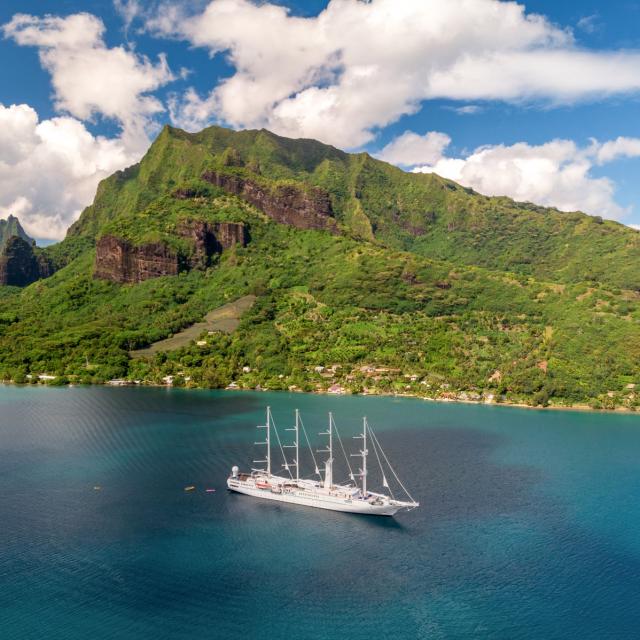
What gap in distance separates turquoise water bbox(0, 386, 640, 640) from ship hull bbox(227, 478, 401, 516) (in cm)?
137

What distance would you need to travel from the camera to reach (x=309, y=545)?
231ft

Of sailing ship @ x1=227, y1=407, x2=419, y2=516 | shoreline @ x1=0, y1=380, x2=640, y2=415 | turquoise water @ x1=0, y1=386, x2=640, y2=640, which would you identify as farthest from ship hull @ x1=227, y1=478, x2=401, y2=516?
shoreline @ x1=0, y1=380, x2=640, y2=415

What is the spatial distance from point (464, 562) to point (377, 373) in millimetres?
123682

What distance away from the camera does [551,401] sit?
168250 mm

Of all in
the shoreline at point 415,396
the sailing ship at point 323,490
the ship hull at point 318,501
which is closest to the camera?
the ship hull at point 318,501

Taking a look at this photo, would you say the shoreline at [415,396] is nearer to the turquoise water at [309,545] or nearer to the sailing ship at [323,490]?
the turquoise water at [309,545]

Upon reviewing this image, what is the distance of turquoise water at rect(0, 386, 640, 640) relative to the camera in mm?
55531

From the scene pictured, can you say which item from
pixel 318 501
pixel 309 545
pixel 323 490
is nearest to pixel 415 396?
pixel 323 490

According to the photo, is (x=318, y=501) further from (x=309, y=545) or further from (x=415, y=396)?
(x=415, y=396)

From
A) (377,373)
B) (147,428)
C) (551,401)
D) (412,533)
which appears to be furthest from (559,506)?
(377,373)

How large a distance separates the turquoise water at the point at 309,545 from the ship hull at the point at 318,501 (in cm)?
137

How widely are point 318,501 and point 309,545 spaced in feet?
38.6

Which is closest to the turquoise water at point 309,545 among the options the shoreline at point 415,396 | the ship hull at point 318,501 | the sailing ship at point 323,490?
the ship hull at point 318,501

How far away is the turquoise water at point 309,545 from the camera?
182 feet
